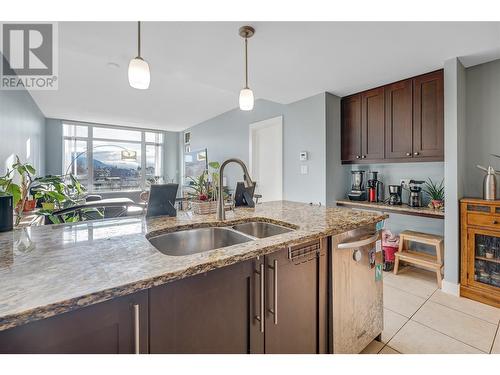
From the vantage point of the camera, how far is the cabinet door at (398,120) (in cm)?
272

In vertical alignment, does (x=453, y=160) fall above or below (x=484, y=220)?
above

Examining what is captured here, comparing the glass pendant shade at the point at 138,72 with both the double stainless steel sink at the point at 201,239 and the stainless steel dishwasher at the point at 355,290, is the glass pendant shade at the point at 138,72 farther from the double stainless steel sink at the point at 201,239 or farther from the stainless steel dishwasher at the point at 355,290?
the stainless steel dishwasher at the point at 355,290

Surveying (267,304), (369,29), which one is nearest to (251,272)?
(267,304)

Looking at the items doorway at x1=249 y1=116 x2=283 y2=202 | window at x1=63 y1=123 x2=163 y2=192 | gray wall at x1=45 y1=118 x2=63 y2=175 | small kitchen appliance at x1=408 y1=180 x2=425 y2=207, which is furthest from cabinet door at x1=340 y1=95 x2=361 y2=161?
gray wall at x1=45 y1=118 x2=63 y2=175

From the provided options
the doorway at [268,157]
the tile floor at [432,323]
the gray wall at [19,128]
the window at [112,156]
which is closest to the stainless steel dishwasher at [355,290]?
the tile floor at [432,323]

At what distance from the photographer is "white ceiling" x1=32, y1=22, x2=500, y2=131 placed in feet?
5.89

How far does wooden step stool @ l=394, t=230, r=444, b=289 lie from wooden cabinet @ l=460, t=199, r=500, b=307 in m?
0.21

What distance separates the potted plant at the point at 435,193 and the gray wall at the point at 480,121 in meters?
0.23

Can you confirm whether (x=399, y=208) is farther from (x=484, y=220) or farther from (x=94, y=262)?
(x=94, y=262)

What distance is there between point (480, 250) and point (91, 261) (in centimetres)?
303

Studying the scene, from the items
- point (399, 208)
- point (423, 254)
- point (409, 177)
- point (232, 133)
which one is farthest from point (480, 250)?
point (232, 133)

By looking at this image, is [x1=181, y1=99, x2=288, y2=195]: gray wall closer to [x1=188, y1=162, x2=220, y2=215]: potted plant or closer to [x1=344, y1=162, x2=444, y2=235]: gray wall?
[x1=344, y1=162, x2=444, y2=235]: gray wall

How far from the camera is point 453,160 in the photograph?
2293mm
